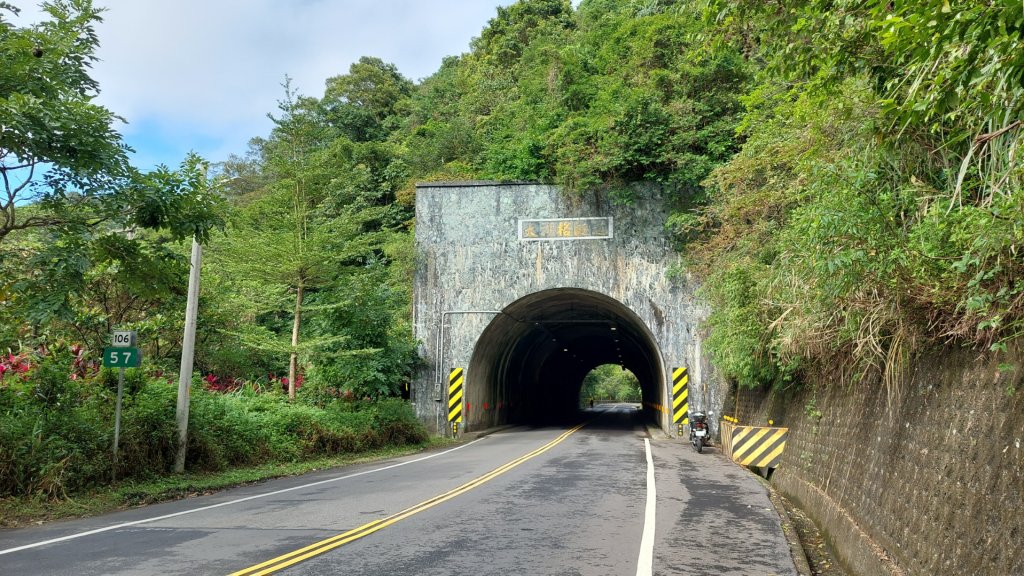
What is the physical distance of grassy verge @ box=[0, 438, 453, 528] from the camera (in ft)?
24.2

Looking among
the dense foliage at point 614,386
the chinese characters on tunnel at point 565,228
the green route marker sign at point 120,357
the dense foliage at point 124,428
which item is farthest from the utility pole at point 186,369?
the dense foliage at point 614,386

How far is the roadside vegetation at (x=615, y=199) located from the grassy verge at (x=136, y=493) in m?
0.28

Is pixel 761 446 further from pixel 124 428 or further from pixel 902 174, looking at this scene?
pixel 124 428

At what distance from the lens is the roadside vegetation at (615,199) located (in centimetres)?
425

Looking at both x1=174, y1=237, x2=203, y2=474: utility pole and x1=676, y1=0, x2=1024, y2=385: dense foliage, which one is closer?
x1=676, y1=0, x2=1024, y2=385: dense foliage

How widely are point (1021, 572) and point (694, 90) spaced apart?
673 inches

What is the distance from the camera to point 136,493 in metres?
8.63

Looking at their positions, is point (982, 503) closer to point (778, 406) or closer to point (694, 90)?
point (778, 406)

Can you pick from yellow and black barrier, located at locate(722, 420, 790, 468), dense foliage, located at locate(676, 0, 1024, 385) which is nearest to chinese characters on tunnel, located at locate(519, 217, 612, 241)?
yellow and black barrier, located at locate(722, 420, 790, 468)

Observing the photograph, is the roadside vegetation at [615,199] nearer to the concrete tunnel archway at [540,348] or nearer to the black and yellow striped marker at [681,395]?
the black and yellow striped marker at [681,395]

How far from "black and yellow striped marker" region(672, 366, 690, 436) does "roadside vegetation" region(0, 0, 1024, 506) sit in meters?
1.55

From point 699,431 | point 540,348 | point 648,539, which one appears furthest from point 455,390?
point 648,539

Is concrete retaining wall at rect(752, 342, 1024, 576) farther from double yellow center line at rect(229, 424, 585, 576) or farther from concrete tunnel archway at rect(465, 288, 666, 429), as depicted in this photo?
concrete tunnel archway at rect(465, 288, 666, 429)

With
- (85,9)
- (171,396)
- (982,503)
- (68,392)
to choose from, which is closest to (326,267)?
(171,396)
